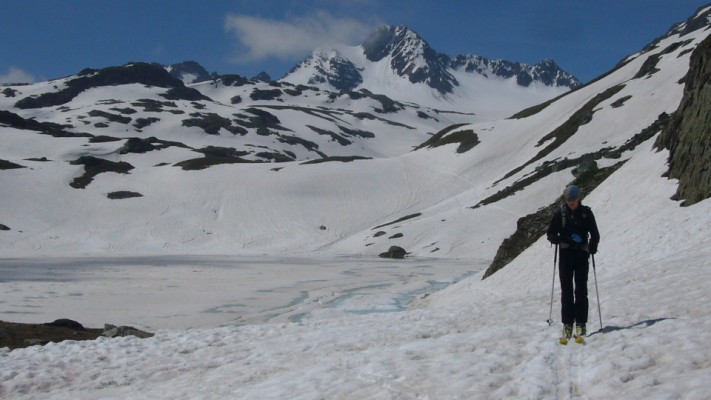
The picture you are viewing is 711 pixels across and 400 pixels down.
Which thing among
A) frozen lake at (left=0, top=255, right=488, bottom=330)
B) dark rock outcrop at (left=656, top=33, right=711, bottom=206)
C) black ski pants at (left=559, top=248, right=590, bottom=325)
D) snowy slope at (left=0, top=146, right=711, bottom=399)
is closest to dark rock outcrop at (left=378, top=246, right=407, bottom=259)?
frozen lake at (left=0, top=255, right=488, bottom=330)

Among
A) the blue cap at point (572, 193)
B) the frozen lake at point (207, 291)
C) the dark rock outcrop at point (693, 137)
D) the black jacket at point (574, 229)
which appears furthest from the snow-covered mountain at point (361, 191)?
the blue cap at point (572, 193)

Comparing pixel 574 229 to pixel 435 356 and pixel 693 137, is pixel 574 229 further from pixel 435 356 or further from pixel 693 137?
pixel 693 137

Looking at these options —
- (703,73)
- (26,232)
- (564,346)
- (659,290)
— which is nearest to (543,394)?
(564,346)

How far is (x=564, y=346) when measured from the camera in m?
9.05

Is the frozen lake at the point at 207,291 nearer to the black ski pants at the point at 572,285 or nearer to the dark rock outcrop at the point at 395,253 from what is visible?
the dark rock outcrop at the point at 395,253

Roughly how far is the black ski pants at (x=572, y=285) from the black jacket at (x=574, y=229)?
0.16m

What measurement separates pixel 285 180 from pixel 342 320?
8932 cm

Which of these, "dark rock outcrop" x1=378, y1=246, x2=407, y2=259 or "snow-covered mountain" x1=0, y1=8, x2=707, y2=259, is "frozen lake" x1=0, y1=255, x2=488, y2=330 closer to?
"dark rock outcrop" x1=378, y1=246, x2=407, y2=259

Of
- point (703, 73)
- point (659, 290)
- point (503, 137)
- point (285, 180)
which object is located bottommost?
point (659, 290)

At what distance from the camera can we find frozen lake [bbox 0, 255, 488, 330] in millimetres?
25188

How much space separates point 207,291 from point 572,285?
2731 cm

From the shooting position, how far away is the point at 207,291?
111 ft

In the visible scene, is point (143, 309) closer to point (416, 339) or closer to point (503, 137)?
point (416, 339)

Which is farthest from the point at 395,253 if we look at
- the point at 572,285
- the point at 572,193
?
the point at 572,193
